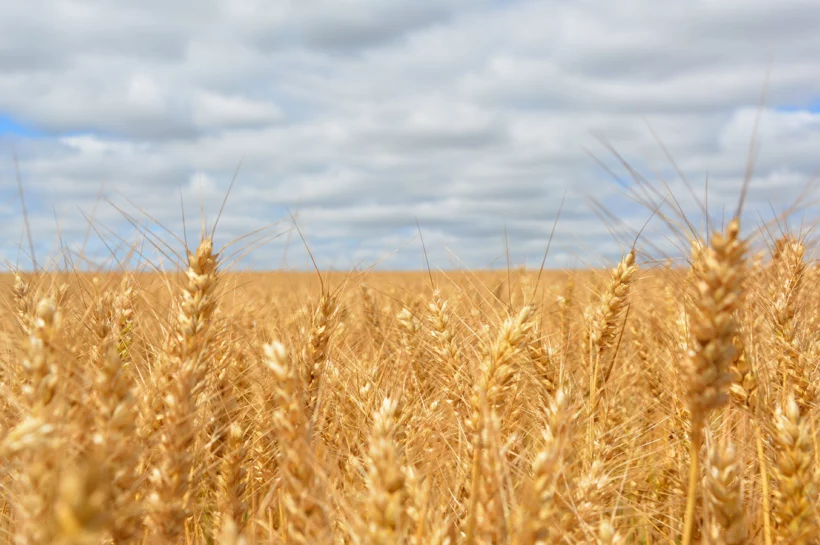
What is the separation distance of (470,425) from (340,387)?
1.46 metres

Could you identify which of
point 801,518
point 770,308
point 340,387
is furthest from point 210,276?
point 770,308

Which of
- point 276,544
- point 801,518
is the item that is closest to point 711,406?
point 801,518

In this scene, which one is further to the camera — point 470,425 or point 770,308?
point 770,308

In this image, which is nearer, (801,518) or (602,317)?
(801,518)

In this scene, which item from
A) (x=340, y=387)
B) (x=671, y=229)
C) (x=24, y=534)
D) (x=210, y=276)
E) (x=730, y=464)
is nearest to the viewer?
(x=24, y=534)

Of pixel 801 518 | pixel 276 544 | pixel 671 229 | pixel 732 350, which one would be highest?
pixel 671 229

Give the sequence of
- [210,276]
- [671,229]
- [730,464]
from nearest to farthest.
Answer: [730,464]
[671,229]
[210,276]

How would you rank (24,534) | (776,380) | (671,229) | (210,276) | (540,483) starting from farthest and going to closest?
(776,380)
(210,276)
(671,229)
(540,483)
(24,534)

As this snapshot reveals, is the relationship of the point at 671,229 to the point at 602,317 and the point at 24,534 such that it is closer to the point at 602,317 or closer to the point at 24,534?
the point at 602,317

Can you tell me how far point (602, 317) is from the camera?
321 centimetres

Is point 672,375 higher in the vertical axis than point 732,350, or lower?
lower

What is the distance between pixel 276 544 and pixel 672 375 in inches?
89.1

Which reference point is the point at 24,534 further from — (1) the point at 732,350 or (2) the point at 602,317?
(2) the point at 602,317

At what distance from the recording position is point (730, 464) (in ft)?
6.06
